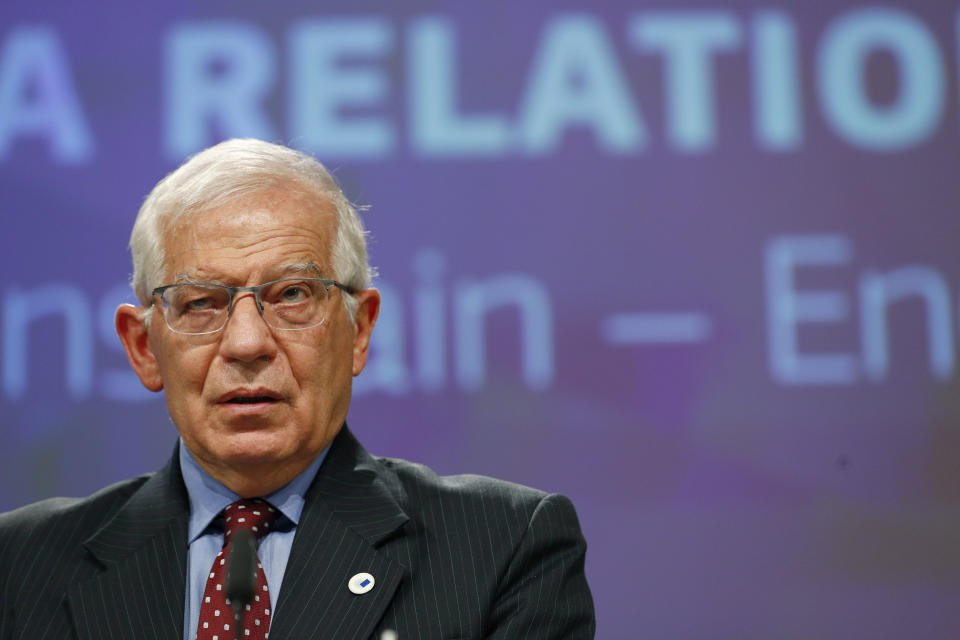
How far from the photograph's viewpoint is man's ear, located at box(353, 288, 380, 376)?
214cm

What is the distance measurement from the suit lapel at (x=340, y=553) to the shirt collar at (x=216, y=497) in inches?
0.8

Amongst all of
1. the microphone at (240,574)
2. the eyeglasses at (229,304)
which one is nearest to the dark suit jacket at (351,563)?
the eyeglasses at (229,304)

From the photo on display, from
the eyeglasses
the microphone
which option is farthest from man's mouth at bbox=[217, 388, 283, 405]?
the microphone

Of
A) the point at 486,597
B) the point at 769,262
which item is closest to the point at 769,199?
the point at 769,262

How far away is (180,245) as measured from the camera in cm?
199

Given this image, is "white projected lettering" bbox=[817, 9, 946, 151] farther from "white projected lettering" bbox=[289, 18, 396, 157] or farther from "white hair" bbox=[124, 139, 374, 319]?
"white hair" bbox=[124, 139, 374, 319]

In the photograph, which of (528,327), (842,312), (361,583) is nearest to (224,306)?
(361,583)

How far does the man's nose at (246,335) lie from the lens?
6.27 ft

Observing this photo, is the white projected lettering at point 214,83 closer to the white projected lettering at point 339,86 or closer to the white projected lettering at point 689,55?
the white projected lettering at point 339,86

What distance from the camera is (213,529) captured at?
2021 mm

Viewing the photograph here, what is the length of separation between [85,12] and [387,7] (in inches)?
35.1

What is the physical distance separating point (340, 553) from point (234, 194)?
64 cm

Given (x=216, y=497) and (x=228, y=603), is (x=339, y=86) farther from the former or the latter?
(x=228, y=603)

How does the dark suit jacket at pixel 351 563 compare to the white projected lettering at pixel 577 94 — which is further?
the white projected lettering at pixel 577 94
